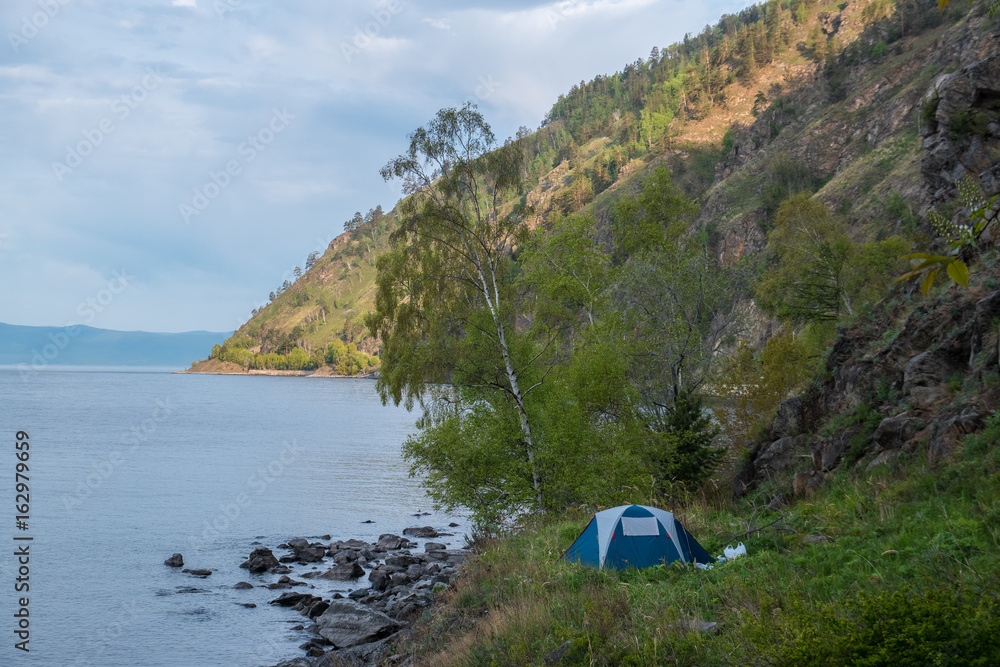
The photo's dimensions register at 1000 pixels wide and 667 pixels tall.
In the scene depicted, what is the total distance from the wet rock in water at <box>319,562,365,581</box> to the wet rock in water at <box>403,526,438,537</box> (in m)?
7.47

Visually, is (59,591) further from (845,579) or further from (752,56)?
(752,56)

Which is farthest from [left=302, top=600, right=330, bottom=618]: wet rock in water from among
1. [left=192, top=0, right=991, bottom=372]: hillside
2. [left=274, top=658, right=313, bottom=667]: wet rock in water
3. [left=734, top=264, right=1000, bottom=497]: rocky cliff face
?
[left=192, top=0, right=991, bottom=372]: hillside

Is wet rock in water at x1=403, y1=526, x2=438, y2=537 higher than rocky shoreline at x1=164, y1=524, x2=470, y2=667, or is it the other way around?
rocky shoreline at x1=164, y1=524, x2=470, y2=667

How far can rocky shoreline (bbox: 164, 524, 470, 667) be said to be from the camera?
16.8 metres

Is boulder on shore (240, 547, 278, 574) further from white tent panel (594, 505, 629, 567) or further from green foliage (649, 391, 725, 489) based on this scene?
white tent panel (594, 505, 629, 567)

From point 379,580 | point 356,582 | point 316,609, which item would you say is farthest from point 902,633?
point 356,582

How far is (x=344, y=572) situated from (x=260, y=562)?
3.71 m

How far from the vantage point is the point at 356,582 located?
24375 millimetres

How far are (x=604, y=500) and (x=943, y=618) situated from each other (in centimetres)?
1502

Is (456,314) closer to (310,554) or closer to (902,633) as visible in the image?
(310,554)

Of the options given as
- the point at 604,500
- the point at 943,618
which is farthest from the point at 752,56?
the point at 943,618

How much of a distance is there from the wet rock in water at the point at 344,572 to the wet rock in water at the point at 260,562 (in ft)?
8.14

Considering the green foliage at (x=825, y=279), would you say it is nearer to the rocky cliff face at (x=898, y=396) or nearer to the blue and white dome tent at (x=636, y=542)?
the rocky cliff face at (x=898, y=396)

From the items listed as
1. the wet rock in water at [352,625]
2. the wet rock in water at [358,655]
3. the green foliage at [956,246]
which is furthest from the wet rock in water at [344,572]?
the green foliage at [956,246]
